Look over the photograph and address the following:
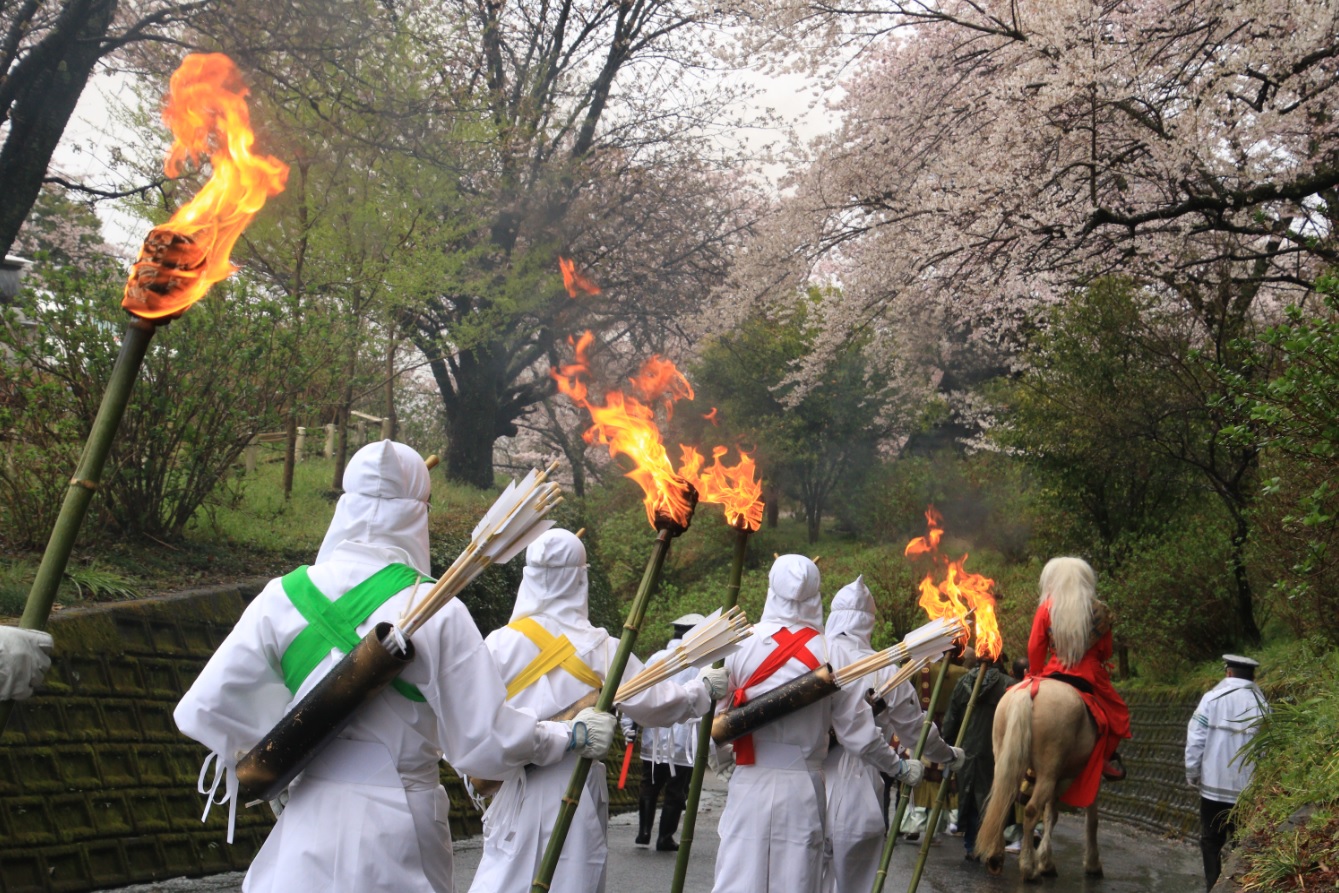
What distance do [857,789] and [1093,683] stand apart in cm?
370

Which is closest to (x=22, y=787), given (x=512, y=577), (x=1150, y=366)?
(x=512, y=577)

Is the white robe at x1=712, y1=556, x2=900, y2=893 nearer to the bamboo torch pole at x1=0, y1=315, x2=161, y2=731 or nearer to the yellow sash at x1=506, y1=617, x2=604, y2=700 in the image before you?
the yellow sash at x1=506, y1=617, x2=604, y2=700

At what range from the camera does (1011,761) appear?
10500mm

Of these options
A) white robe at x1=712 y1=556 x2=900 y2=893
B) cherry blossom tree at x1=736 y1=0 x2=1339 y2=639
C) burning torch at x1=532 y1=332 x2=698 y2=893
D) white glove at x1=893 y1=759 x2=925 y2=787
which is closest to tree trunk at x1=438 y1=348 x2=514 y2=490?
cherry blossom tree at x1=736 y1=0 x2=1339 y2=639

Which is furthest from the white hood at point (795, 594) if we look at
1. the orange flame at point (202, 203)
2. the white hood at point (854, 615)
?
the orange flame at point (202, 203)

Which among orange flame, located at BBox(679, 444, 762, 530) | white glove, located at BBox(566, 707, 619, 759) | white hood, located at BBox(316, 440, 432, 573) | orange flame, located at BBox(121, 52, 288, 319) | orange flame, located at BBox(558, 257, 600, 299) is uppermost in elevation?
orange flame, located at BBox(558, 257, 600, 299)

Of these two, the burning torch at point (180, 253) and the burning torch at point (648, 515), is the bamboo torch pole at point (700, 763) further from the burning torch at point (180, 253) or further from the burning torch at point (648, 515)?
the burning torch at point (180, 253)

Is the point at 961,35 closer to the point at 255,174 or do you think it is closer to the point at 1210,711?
the point at 1210,711

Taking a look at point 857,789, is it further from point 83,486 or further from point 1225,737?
point 83,486

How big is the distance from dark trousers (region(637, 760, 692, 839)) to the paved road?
25 cm

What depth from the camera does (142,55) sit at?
15.2 metres

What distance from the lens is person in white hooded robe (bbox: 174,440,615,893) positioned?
4.07 metres

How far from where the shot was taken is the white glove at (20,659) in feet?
10.6

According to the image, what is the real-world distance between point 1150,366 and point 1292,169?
4965 mm
